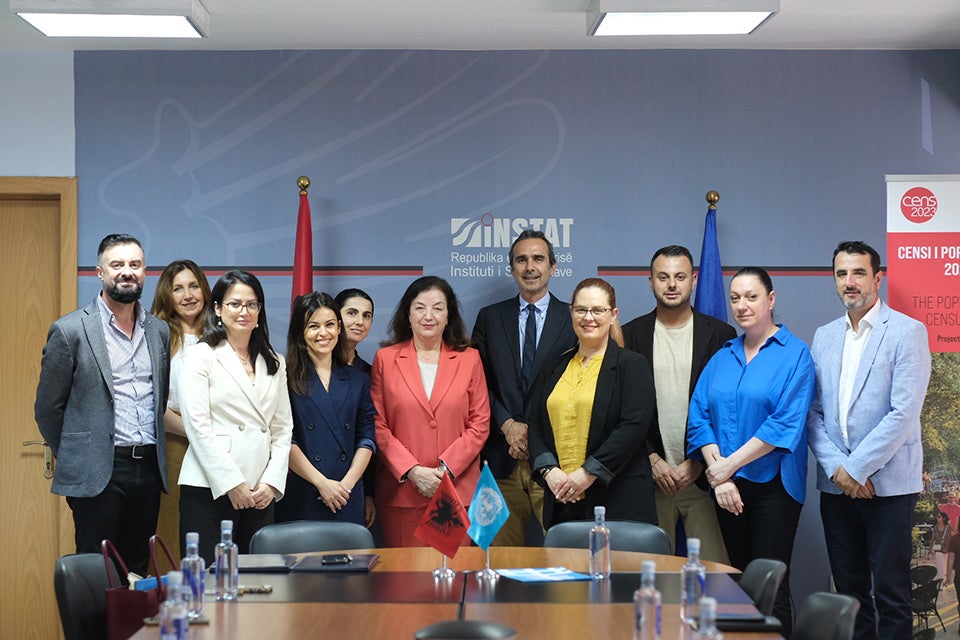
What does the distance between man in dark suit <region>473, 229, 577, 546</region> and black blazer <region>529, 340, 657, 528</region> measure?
436 millimetres

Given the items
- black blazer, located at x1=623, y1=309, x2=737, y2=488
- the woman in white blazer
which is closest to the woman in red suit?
the woman in white blazer

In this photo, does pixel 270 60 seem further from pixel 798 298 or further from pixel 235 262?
pixel 798 298

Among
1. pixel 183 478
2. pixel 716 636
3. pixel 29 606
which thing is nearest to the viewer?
pixel 716 636

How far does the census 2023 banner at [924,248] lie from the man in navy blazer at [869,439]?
1293 millimetres

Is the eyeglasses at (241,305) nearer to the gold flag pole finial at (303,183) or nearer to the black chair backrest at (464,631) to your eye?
the gold flag pole finial at (303,183)

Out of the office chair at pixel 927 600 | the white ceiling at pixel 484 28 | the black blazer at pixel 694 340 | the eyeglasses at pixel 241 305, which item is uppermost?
the white ceiling at pixel 484 28

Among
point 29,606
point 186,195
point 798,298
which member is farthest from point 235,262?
point 798,298

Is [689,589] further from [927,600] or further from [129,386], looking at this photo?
[927,600]

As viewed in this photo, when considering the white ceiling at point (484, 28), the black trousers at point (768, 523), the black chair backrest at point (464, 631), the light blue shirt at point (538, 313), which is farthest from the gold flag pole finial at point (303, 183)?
the black chair backrest at point (464, 631)

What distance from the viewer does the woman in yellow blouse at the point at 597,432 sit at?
4430 millimetres

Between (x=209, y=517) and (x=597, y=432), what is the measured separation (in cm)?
174

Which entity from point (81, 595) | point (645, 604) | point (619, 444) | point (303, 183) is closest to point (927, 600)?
point (619, 444)

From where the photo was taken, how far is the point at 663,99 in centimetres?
584

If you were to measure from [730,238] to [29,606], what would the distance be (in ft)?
14.9
